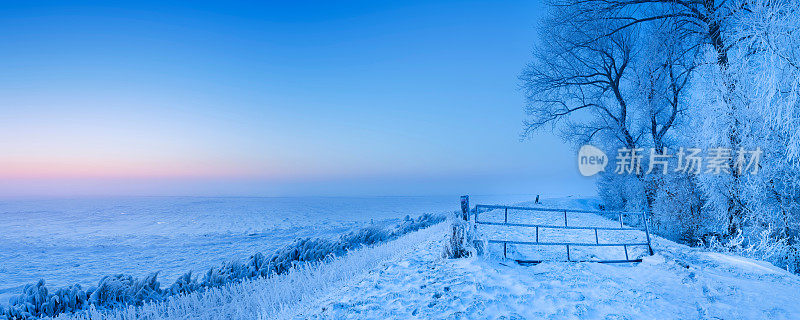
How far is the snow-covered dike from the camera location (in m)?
4.08

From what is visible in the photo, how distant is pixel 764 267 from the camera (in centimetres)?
622

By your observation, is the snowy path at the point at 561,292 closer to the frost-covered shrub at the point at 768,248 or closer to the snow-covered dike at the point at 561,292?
the snow-covered dike at the point at 561,292

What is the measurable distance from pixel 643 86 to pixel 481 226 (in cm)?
911

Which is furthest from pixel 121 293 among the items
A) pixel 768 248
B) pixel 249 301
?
pixel 768 248

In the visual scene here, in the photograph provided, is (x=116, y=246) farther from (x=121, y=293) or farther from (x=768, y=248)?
(x=768, y=248)

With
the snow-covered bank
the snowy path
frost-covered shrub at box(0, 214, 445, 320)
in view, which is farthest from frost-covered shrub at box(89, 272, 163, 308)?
the snowy path

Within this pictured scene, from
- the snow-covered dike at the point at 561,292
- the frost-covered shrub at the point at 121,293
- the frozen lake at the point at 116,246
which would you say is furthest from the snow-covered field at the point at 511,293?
the frozen lake at the point at 116,246

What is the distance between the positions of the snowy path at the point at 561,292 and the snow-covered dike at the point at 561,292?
1 centimetres

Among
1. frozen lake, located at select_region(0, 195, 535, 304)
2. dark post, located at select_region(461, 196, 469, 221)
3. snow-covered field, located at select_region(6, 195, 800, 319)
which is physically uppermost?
dark post, located at select_region(461, 196, 469, 221)

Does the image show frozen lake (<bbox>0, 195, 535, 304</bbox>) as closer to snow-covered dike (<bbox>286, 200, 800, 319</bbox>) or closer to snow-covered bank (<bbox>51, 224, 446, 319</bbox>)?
snow-covered bank (<bbox>51, 224, 446, 319</bbox>)

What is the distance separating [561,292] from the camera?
4719 millimetres

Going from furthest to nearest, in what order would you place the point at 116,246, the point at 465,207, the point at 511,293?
Answer: the point at 116,246 < the point at 465,207 < the point at 511,293

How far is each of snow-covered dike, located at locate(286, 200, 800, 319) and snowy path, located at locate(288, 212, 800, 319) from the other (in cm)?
1

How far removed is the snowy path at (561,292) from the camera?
4082mm
